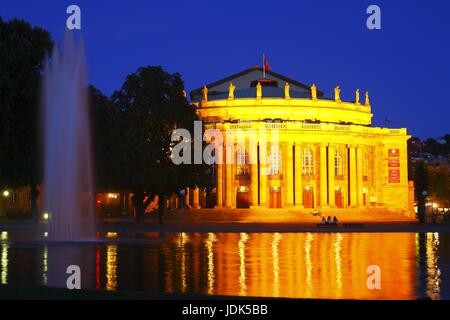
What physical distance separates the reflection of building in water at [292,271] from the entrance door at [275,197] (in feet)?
231

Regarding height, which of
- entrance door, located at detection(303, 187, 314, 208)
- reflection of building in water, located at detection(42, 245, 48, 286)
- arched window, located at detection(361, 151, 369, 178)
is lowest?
reflection of building in water, located at detection(42, 245, 48, 286)

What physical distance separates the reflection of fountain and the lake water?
140 inches

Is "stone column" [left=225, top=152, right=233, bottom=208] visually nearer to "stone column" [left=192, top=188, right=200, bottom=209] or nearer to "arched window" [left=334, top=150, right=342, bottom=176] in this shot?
"stone column" [left=192, top=188, right=200, bottom=209]

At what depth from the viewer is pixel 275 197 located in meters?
110

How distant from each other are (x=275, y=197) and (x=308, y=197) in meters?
5.36

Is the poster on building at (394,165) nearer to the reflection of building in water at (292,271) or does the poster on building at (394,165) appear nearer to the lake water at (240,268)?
the lake water at (240,268)

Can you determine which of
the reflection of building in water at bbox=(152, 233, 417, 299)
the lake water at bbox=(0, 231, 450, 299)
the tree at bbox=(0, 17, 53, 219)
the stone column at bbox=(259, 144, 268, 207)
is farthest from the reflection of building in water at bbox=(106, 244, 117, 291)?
the stone column at bbox=(259, 144, 268, 207)

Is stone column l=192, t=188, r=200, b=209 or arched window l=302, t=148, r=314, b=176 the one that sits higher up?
arched window l=302, t=148, r=314, b=176

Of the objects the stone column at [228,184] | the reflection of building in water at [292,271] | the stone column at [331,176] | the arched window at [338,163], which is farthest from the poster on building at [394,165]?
the reflection of building in water at [292,271]

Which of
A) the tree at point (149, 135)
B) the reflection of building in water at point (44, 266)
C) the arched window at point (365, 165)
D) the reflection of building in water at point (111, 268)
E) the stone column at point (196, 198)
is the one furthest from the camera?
the arched window at point (365, 165)

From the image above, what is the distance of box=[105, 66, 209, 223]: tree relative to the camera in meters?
72.6

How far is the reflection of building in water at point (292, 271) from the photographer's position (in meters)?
20.4

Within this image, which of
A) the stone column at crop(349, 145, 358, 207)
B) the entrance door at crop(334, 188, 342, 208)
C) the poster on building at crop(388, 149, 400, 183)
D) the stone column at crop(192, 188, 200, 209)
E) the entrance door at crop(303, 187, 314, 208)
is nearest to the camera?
the stone column at crop(192, 188, 200, 209)
